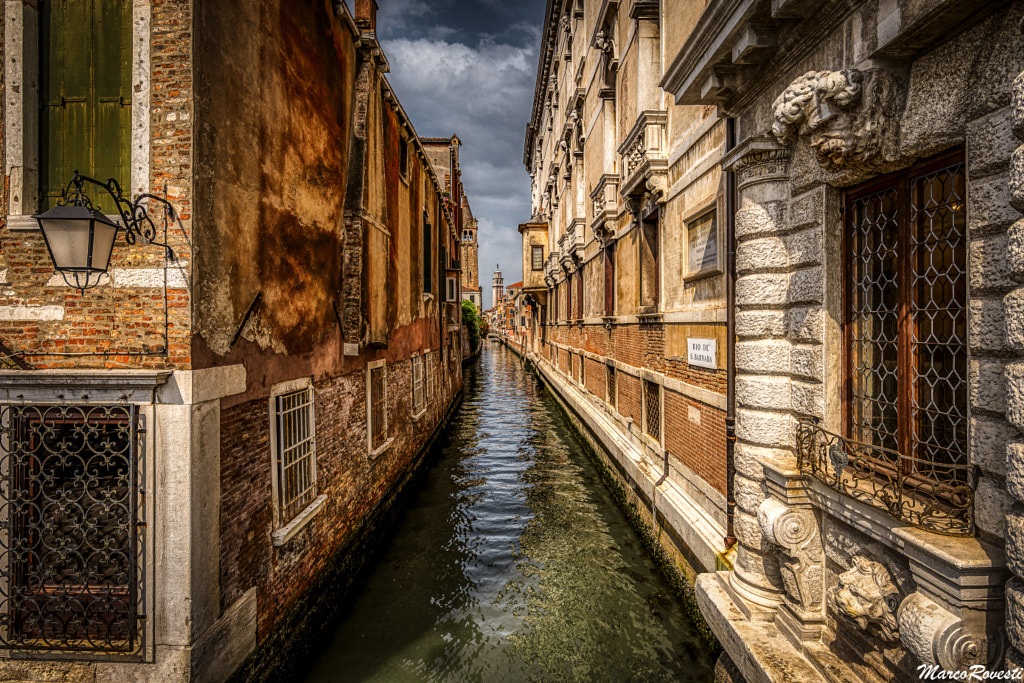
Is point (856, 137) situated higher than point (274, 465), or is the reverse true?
point (856, 137)

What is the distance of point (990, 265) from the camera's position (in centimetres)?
242

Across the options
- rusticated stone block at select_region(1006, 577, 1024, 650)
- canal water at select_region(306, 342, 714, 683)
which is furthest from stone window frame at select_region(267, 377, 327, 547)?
rusticated stone block at select_region(1006, 577, 1024, 650)

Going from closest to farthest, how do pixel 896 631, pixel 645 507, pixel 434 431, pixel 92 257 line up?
pixel 896 631 → pixel 92 257 → pixel 645 507 → pixel 434 431

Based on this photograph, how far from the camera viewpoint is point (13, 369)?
382 centimetres

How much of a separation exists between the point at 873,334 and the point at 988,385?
39.7 inches

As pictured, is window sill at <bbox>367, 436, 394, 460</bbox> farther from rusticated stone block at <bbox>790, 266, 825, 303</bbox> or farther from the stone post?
rusticated stone block at <bbox>790, 266, 825, 303</bbox>

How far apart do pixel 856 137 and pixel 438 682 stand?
19.0 ft

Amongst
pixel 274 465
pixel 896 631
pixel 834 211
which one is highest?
pixel 834 211

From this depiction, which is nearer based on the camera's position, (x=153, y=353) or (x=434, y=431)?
(x=153, y=353)

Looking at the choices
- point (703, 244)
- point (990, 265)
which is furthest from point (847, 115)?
point (703, 244)

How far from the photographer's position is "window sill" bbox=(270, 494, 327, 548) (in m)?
4.82

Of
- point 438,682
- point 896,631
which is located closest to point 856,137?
point 896,631

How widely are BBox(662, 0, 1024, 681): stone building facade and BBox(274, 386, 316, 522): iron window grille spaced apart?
4283 mm

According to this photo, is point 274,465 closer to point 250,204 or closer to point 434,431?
point 250,204
